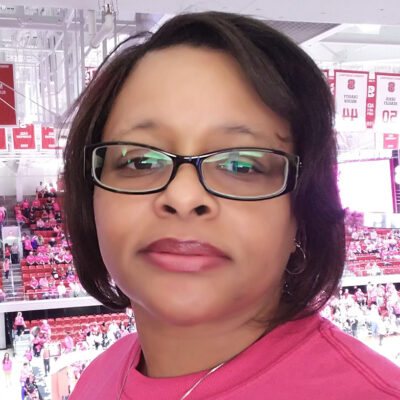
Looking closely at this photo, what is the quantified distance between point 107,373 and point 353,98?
4.78 metres

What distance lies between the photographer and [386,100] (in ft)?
17.9

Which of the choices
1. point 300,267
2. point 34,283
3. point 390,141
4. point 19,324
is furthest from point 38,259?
point 300,267

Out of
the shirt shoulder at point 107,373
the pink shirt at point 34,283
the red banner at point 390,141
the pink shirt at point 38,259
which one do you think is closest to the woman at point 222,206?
the shirt shoulder at point 107,373

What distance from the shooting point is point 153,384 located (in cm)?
85

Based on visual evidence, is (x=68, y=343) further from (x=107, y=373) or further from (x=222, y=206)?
(x=222, y=206)

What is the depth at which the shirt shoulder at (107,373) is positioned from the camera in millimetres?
988

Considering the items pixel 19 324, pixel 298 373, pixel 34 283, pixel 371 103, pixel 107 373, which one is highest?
pixel 371 103

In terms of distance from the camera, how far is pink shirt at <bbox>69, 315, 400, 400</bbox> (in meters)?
0.68

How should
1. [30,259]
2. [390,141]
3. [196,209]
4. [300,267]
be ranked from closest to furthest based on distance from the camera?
[196,209], [300,267], [390,141], [30,259]

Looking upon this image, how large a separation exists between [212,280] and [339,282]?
35 centimetres

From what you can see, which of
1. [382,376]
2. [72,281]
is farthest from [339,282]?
[72,281]

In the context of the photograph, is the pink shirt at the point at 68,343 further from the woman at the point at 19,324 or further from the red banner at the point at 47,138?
the red banner at the point at 47,138

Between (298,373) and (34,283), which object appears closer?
(298,373)

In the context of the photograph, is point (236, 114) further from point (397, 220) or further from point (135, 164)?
point (397, 220)
